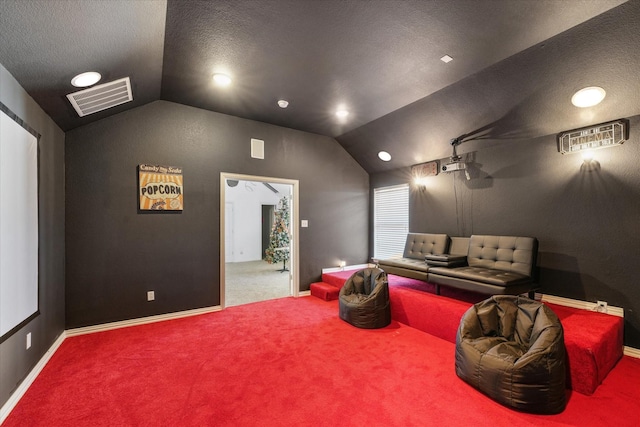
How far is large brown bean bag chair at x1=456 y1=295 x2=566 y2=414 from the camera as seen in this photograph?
6.19 ft

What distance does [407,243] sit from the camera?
4715 millimetres

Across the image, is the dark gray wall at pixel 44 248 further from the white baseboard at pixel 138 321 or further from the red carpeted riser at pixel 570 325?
the red carpeted riser at pixel 570 325

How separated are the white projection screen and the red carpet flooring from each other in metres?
0.68

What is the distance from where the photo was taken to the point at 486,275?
10.1 ft

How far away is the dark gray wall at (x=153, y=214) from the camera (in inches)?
131

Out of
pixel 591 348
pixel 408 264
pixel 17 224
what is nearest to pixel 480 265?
pixel 408 264

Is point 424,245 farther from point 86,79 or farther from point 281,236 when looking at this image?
point 281,236

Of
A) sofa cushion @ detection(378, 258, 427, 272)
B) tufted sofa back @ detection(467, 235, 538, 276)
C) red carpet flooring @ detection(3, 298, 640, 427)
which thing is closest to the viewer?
red carpet flooring @ detection(3, 298, 640, 427)

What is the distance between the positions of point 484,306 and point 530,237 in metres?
1.43

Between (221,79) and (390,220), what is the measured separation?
3.80 metres

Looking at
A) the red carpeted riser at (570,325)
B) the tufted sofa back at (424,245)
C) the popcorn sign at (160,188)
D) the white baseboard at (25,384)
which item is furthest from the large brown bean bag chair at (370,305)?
the white baseboard at (25,384)

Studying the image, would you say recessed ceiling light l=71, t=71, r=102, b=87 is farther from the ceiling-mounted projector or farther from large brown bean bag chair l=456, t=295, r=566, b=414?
the ceiling-mounted projector

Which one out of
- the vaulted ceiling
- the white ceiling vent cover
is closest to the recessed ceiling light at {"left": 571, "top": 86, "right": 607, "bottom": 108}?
the vaulted ceiling

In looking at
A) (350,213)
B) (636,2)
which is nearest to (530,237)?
(636,2)
